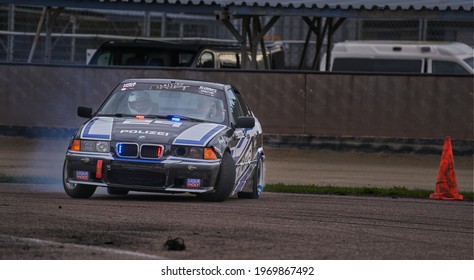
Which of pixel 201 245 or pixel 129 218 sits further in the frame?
pixel 129 218

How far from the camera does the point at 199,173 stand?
41.0ft

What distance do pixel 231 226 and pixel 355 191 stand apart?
6573mm

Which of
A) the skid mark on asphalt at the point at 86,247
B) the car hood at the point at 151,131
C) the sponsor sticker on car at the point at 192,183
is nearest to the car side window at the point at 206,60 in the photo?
the car hood at the point at 151,131

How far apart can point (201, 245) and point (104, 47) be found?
1525cm

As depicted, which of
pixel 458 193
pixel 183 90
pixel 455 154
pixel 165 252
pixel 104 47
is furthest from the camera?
pixel 104 47

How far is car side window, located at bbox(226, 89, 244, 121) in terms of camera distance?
13953mm

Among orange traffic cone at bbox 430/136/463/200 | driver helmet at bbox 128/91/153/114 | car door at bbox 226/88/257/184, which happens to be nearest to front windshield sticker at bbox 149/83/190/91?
driver helmet at bbox 128/91/153/114

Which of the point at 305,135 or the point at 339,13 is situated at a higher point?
the point at 339,13

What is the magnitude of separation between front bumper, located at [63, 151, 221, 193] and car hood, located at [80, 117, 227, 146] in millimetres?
209

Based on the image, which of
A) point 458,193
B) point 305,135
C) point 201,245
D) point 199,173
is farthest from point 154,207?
point 305,135

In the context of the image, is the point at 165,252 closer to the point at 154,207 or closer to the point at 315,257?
the point at 315,257

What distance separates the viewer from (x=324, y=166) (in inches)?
803

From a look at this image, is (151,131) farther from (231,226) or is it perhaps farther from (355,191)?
(355,191)

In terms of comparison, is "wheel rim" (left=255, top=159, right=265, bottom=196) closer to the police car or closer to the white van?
the police car
